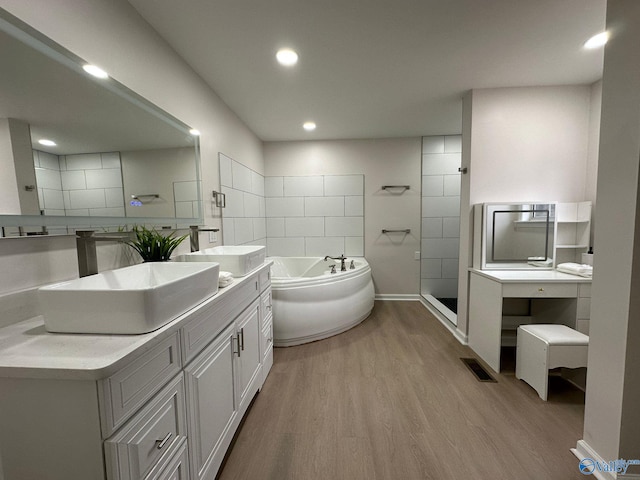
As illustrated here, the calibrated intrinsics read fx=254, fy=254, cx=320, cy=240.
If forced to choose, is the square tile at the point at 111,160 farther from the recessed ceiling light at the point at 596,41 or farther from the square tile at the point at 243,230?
the recessed ceiling light at the point at 596,41

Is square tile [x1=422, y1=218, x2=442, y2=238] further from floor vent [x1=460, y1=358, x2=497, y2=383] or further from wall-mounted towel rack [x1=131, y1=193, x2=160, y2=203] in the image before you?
wall-mounted towel rack [x1=131, y1=193, x2=160, y2=203]

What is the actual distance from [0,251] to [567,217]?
3.55 m

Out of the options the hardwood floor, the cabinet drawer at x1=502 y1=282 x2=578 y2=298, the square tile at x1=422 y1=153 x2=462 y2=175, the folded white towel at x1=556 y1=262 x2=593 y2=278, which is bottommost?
the hardwood floor

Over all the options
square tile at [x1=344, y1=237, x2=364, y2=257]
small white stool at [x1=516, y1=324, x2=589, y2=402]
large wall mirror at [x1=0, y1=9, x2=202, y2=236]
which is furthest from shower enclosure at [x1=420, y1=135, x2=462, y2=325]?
large wall mirror at [x1=0, y1=9, x2=202, y2=236]

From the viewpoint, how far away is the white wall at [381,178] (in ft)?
12.2

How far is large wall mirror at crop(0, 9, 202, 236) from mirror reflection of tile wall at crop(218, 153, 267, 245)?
2.71 ft

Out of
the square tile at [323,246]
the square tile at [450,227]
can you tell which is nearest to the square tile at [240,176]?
the square tile at [323,246]

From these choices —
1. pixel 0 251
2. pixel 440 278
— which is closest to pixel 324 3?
pixel 0 251

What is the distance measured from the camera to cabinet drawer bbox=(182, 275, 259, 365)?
96 centimetres

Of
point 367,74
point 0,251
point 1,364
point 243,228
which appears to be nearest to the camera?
point 1,364

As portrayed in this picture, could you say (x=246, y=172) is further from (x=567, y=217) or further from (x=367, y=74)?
(x=567, y=217)

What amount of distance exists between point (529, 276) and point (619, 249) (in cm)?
101

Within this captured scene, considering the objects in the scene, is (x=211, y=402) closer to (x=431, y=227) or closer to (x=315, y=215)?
(x=315, y=215)

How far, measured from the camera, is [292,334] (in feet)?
8.18
